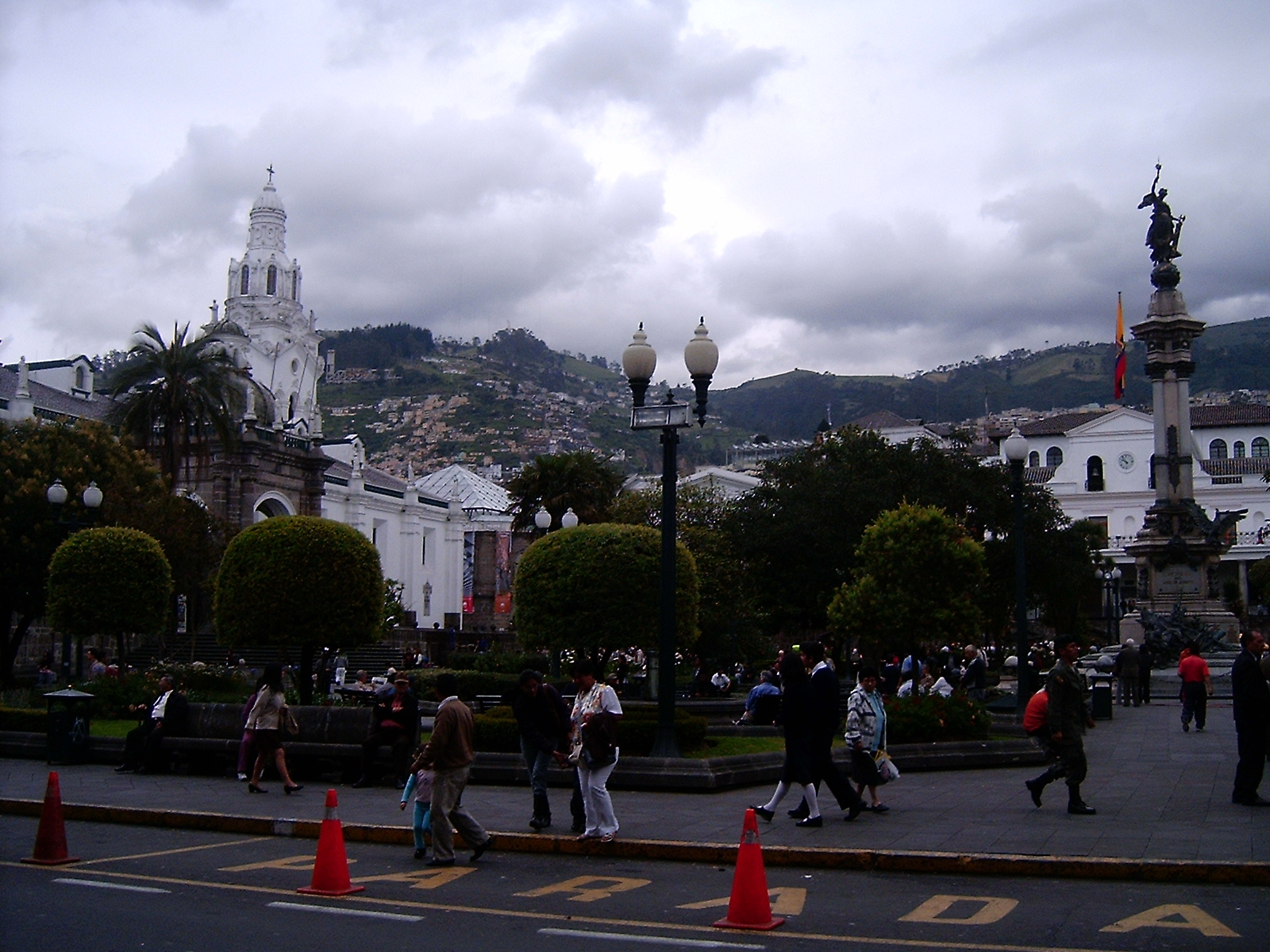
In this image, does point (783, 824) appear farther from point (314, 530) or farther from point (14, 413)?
point (14, 413)

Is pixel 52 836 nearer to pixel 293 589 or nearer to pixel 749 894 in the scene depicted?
pixel 749 894

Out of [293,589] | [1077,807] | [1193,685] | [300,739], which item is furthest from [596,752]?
[1193,685]

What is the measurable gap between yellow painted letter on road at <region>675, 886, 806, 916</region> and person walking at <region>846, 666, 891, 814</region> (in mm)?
2746

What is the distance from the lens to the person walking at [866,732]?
→ 11375 millimetres

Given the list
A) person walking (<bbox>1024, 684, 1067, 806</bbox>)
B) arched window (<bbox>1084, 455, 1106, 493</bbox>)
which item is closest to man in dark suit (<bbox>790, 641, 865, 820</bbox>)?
person walking (<bbox>1024, 684, 1067, 806</bbox>)

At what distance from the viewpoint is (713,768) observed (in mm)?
13375

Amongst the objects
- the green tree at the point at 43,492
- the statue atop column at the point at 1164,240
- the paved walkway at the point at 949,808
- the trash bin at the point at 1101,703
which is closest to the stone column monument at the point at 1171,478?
the statue atop column at the point at 1164,240

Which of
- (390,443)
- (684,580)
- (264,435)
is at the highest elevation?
(390,443)

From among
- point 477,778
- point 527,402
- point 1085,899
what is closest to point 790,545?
point 477,778

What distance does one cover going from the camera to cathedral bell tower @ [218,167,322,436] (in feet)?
251

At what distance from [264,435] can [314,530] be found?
28.6 m

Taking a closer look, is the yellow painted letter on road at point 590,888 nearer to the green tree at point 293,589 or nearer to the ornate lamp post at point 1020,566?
the green tree at point 293,589

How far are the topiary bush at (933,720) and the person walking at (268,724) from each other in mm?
7839

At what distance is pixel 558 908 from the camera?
26.5 ft
